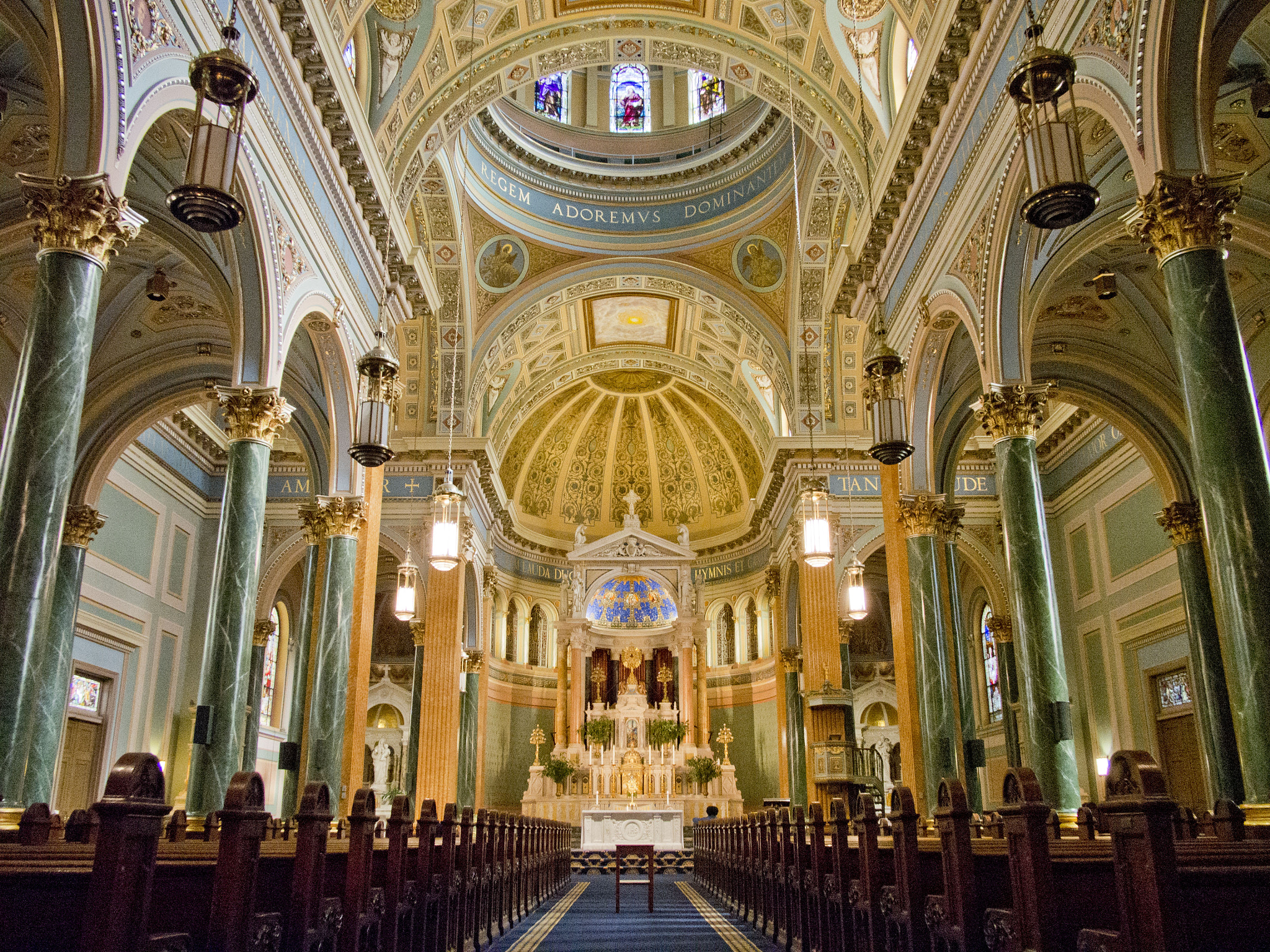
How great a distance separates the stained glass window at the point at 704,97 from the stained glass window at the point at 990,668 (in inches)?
513

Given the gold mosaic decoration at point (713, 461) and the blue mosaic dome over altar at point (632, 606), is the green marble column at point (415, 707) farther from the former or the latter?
the gold mosaic decoration at point (713, 461)

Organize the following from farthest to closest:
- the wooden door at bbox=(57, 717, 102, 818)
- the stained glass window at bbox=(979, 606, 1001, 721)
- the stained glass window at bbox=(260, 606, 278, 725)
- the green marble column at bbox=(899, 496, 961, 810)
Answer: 1. the stained glass window at bbox=(979, 606, 1001, 721)
2. the stained glass window at bbox=(260, 606, 278, 725)
3. the wooden door at bbox=(57, 717, 102, 818)
4. the green marble column at bbox=(899, 496, 961, 810)

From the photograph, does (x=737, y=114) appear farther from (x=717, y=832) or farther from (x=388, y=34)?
(x=717, y=832)

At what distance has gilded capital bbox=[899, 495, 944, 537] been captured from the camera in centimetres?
1307

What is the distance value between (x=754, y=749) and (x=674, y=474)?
8.31m

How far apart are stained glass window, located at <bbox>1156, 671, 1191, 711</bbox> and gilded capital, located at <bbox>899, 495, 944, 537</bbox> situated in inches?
237

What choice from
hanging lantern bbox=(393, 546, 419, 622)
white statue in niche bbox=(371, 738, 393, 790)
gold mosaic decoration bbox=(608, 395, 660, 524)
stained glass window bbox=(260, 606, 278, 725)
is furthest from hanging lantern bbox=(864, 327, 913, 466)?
white statue in niche bbox=(371, 738, 393, 790)

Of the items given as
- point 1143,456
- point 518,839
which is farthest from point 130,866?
point 1143,456

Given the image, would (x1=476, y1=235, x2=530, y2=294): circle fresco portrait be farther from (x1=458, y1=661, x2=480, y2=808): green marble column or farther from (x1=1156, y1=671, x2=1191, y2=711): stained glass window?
(x1=1156, y1=671, x2=1191, y2=711): stained glass window

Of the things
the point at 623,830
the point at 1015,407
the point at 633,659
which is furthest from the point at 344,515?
the point at 633,659

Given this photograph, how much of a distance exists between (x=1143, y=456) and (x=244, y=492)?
43.6 ft

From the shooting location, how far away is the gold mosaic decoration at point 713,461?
28125mm

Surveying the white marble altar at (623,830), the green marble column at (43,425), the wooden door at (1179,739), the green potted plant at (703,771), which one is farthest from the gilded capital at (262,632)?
the wooden door at (1179,739)

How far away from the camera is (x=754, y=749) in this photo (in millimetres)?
26531
